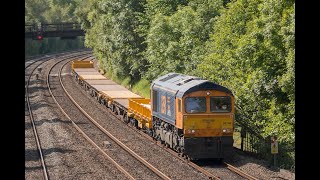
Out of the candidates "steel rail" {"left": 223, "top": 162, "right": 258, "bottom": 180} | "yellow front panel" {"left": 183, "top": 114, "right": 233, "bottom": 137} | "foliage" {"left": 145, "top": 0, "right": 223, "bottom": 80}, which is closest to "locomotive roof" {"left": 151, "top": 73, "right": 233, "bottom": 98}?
"yellow front panel" {"left": 183, "top": 114, "right": 233, "bottom": 137}

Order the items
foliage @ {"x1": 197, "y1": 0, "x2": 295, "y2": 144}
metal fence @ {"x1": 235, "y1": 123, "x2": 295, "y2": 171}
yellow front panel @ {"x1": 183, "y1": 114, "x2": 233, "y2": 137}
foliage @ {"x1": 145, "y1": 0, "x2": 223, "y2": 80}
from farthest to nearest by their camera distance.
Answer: foliage @ {"x1": 145, "y1": 0, "x2": 223, "y2": 80} < metal fence @ {"x1": 235, "y1": 123, "x2": 295, "y2": 171} < yellow front panel @ {"x1": 183, "y1": 114, "x2": 233, "y2": 137} < foliage @ {"x1": 197, "y1": 0, "x2": 295, "y2": 144}

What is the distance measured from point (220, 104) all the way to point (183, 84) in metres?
2.10

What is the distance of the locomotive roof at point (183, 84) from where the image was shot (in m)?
25.0

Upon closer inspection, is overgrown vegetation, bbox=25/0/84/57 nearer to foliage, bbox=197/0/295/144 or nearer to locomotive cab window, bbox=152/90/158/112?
locomotive cab window, bbox=152/90/158/112

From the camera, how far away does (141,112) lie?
110 feet

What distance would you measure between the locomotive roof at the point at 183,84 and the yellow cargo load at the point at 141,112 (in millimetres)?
2223

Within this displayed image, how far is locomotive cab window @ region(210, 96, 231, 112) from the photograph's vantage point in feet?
82.6

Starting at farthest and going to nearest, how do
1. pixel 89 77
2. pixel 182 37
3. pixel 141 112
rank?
pixel 89 77 → pixel 182 37 → pixel 141 112

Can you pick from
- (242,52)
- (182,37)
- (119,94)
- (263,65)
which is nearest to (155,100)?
(242,52)

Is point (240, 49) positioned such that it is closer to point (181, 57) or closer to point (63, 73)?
point (181, 57)

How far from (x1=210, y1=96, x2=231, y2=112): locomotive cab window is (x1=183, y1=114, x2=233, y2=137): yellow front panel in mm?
296

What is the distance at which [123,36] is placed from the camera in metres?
54.3

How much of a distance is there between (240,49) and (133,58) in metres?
29.0

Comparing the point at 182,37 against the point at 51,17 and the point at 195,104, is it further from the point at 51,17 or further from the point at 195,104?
the point at 51,17
